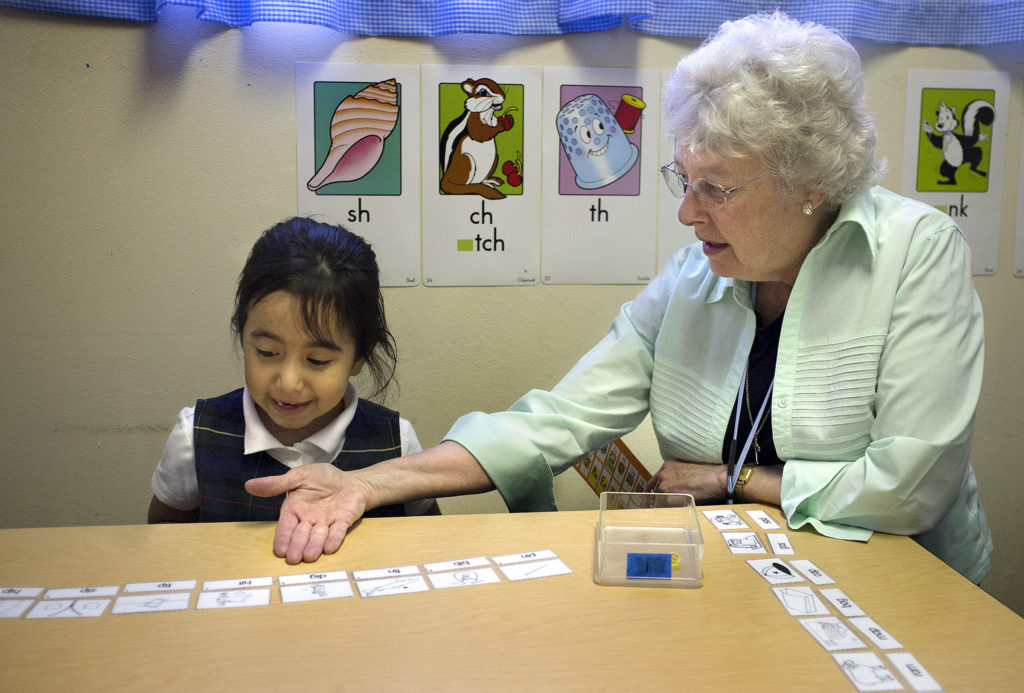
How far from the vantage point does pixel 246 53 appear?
229cm

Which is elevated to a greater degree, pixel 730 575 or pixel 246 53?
pixel 246 53

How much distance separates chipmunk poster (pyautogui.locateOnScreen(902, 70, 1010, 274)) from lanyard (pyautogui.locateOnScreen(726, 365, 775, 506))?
1311 mm

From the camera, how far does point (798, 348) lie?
1565mm

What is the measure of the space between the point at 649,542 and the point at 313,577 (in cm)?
49

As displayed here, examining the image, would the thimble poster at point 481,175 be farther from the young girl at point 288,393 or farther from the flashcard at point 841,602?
the flashcard at point 841,602

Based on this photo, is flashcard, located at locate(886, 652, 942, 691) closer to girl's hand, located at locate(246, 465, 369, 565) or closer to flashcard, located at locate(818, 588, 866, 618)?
flashcard, located at locate(818, 588, 866, 618)

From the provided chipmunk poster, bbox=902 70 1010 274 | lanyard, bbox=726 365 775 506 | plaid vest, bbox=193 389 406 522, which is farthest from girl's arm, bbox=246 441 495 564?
chipmunk poster, bbox=902 70 1010 274

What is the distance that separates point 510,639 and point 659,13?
1.95 m

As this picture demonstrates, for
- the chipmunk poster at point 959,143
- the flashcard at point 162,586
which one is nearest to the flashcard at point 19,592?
the flashcard at point 162,586

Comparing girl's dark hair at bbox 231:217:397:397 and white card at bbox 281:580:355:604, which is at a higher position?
girl's dark hair at bbox 231:217:397:397

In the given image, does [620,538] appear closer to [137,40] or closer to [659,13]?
[659,13]

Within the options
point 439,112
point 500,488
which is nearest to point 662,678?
point 500,488

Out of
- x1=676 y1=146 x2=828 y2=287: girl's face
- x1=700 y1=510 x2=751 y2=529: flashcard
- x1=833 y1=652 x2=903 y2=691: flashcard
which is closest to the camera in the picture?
x1=833 y1=652 x2=903 y2=691: flashcard

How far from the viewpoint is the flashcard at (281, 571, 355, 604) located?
3.66 ft
